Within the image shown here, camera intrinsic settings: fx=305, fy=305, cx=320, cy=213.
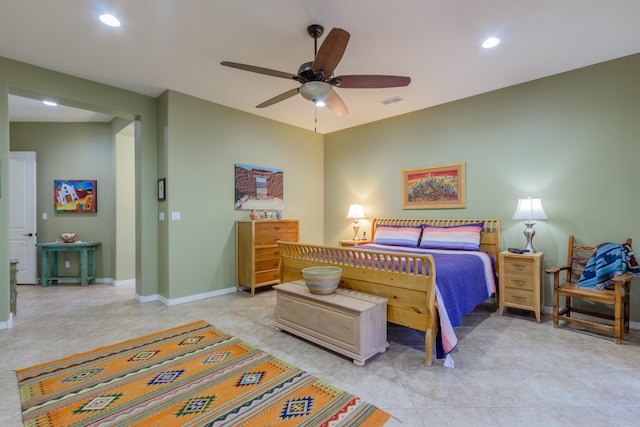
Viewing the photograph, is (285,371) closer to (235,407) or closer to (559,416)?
(235,407)

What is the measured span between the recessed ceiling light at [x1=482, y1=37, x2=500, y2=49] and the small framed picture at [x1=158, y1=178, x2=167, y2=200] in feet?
13.1

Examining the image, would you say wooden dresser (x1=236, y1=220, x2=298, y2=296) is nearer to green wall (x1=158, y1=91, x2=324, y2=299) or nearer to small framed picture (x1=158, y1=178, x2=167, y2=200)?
green wall (x1=158, y1=91, x2=324, y2=299)

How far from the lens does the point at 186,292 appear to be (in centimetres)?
419

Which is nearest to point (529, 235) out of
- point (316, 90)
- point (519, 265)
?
point (519, 265)

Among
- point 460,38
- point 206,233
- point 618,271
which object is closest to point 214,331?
point 206,233

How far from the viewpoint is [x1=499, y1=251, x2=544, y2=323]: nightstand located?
10.9 ft

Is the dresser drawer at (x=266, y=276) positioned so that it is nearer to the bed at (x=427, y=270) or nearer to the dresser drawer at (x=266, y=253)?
→ the dresser drawer at (x=266, y=253)

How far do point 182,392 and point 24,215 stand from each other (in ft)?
17.7

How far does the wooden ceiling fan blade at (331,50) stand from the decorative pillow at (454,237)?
2657mm

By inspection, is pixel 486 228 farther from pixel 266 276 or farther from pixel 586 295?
pixel 266 276

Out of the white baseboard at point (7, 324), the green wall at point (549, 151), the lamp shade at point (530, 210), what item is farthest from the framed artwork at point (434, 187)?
the white baseboard at point (7, 324)

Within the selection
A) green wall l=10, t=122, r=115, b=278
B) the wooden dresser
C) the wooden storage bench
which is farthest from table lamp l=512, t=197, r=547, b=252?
green wall l=10, t=122, r=115, b=278

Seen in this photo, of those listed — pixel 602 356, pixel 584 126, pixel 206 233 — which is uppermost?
pixel 584 126

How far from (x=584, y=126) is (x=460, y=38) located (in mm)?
1905
